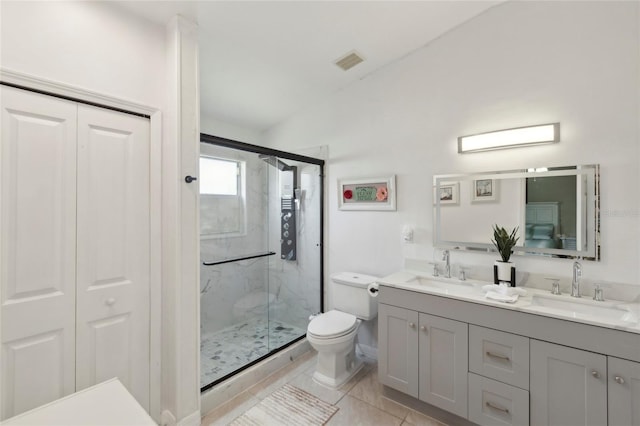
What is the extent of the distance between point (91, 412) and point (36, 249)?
Result: 0.80 metres

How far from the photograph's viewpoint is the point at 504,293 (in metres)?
1.71

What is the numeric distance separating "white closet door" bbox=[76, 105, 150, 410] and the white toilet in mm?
1195

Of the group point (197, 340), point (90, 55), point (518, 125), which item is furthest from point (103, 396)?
point (518, 125)

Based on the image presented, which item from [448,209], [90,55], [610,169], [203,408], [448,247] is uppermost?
[90,55]

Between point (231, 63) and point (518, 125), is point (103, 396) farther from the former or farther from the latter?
point (518, 125)

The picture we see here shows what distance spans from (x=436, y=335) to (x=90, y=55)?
8.49 feet

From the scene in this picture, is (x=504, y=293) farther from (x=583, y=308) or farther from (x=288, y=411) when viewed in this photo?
(x=288, y=411)

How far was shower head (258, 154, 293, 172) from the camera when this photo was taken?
2773 mm

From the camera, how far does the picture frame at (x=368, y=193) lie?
2.52m

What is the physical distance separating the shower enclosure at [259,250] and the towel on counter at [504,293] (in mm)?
1656

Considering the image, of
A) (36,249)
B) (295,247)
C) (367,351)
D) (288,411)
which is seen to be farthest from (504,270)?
(36,249)

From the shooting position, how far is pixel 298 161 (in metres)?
2.83

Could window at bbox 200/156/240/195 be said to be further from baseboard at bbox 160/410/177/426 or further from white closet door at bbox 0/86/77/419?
baseboard at bbox 160/410/177/426

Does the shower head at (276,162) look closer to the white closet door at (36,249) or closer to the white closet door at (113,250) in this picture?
the white closet door at (113,250)
